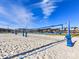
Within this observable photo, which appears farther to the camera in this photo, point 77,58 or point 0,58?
point 77,58

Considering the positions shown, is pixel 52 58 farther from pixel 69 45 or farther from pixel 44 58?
pixel 69 45

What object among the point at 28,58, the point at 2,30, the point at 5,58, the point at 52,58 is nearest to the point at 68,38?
the point at 52,58

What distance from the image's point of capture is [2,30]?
61312mm

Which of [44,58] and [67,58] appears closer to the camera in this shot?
[44,58]

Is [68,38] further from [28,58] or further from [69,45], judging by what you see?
[28,58]

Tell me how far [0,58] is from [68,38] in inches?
217

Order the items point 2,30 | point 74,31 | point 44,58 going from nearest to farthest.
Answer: point 44,58
point 74,31
point 2,30

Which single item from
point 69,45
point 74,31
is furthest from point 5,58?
point 74,31

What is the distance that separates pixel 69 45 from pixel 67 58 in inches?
142

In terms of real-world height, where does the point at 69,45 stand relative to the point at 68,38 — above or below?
below

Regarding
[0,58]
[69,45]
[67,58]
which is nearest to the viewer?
[0,58]

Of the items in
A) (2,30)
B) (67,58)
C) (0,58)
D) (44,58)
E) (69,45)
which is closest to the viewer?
(0,58)

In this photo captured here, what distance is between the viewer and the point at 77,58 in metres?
4.25

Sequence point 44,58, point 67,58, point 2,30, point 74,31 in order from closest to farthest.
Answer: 1. point 44,58
2. point 67,58
3. point 74,31
4. point 2,30
